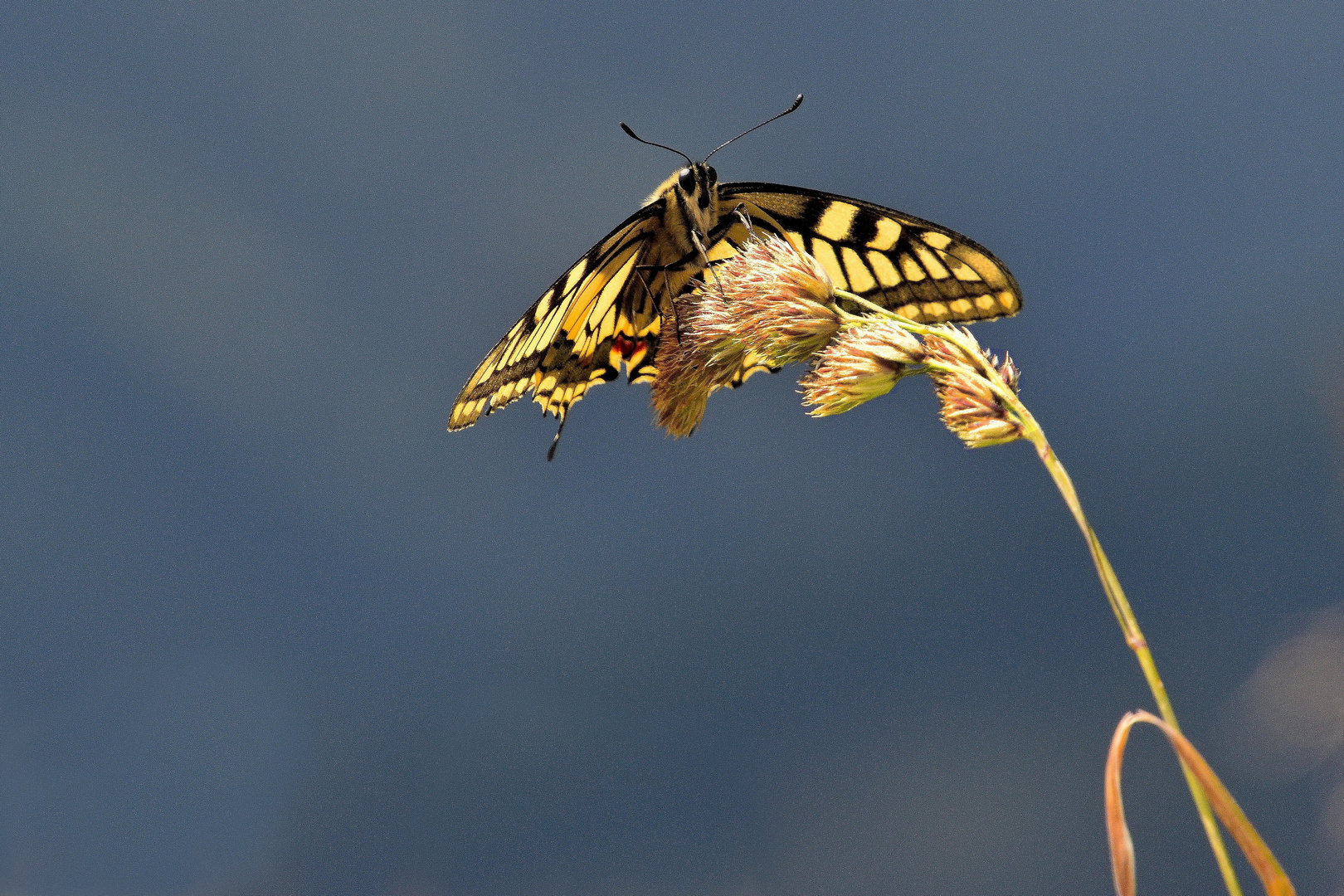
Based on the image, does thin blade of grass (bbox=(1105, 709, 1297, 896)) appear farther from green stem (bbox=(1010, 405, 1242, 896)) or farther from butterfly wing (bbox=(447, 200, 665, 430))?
butterfly wing (bbox=(447, 200, 665, 430))

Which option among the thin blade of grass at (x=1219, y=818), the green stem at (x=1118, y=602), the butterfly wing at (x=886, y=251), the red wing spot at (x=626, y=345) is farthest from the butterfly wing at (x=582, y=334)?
the thin blade of grass at (x=1219, y=818)

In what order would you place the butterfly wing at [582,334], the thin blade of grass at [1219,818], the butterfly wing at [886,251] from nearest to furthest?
the thin blade of grass at [1219,818] < the butterfly wing at [886,251] < the butterfly wing at [582,334]

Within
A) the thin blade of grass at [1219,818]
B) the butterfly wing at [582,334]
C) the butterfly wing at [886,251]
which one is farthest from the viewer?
the butterfly wing at [582,334]

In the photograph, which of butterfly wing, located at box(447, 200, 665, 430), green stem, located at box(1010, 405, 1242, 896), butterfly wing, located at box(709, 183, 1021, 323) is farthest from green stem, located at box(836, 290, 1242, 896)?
butterfly wing, located at box(447, 200, 665, 430)

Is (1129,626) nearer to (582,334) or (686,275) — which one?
(686,275)

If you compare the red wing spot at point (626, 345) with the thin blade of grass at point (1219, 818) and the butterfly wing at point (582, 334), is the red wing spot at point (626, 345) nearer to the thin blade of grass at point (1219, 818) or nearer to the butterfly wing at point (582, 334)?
the butterfly wing at point (582, 334)

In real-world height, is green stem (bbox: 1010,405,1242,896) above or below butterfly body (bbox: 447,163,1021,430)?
below

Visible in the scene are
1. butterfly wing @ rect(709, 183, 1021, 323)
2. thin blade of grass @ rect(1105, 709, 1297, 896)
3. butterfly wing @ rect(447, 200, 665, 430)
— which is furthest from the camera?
butterfly wing @ rect(447, 200, 665, 430)

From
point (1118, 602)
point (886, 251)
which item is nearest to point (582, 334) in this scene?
point (886, 251)

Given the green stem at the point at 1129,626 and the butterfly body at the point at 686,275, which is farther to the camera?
the butterfly body at the point at 686,275
